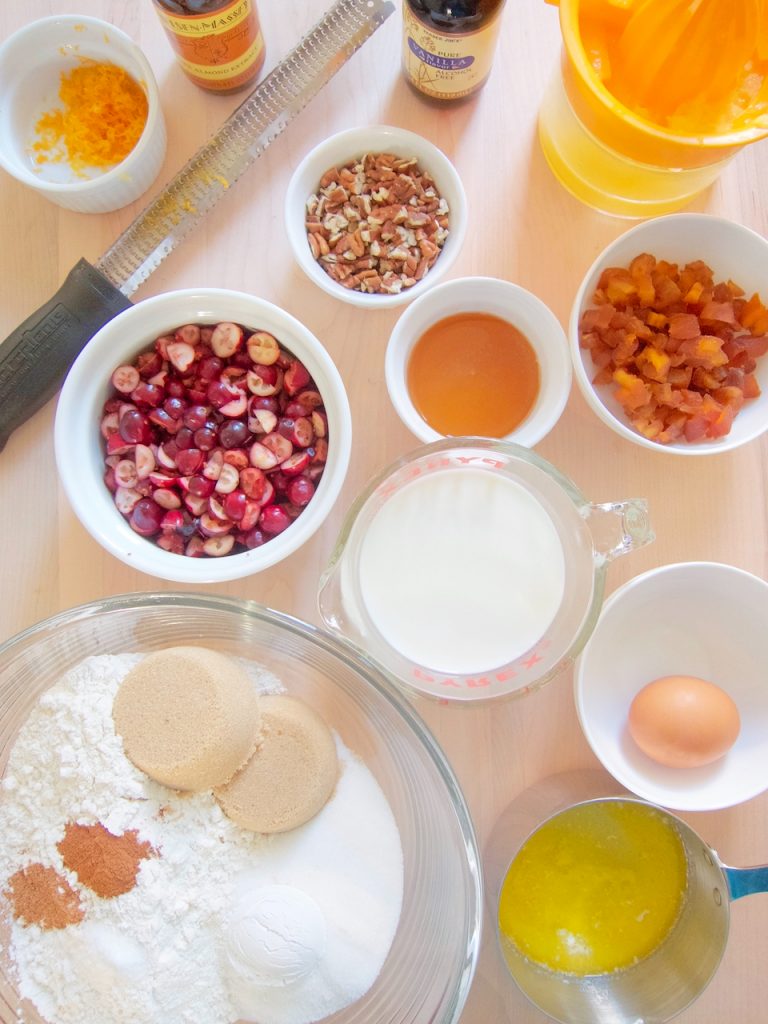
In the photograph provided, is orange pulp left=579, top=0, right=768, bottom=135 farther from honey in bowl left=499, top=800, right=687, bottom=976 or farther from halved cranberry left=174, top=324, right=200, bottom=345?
honey in bowl left=499, top=800, right=687, bottom=976

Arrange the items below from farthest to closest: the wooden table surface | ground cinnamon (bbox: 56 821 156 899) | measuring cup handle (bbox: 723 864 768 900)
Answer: the wooden table surface < measuring cup handle (bbox: 723 864 768 900) < ground cinnamon (bbox: 56 821 156 899)

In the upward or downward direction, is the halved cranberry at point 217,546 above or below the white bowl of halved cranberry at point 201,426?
below

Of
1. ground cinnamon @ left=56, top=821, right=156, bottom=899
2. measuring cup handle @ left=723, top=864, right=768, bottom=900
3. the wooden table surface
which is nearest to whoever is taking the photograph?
ground cinnamon @ left=56, top=821, right=156, bottom=899

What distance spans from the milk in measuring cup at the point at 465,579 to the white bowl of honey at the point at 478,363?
4.8 inches

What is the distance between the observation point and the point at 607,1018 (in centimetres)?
85

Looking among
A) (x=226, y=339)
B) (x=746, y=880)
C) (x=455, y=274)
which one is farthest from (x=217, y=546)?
(x=746, y=880)

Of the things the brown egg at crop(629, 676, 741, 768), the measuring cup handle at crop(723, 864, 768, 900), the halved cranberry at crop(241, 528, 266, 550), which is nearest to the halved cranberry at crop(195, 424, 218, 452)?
the halved cranberry at crop(241, 528, 266, 550)

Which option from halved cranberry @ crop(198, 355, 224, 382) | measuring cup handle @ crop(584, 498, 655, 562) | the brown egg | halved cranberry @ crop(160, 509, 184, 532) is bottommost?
the brown egg

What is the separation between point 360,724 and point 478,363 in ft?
1.41

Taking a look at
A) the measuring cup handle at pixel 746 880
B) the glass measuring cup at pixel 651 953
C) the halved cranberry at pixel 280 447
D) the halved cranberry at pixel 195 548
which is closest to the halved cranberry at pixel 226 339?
the halved cranberry at pixel 280 447

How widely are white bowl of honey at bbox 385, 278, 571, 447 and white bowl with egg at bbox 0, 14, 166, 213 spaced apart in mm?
359

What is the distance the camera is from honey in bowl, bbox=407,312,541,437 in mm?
907

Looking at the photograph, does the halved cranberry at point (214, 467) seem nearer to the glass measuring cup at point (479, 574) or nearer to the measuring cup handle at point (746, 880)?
the glass measuring cup at point (479, 574)

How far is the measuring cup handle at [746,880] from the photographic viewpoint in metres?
0.81
